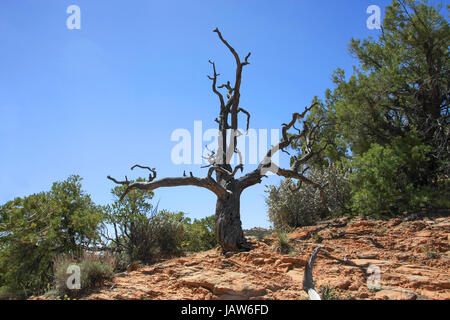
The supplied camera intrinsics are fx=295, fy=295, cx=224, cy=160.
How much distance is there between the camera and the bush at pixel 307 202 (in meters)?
11.0

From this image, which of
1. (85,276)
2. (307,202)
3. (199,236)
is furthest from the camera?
(307,202)

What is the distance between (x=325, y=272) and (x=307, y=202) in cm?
618

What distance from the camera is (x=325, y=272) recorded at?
17.2ft

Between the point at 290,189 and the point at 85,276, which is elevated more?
the point at 290,189

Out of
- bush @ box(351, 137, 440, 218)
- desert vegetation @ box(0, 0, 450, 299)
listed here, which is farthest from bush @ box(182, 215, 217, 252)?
bush @ box(351, 137, 440, 218)

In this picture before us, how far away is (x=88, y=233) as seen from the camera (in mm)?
7578

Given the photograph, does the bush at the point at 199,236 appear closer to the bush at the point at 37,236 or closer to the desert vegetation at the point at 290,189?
the desert vegetation at the point at 290,189

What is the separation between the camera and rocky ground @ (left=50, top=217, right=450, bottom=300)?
433 centimetres

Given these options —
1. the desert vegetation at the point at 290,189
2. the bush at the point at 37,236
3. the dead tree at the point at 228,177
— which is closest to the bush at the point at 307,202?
the desert vegetation at the point at 290,189

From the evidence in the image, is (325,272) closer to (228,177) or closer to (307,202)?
(228,177)

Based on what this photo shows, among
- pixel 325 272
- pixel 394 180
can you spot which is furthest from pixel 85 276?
pixel 394 180

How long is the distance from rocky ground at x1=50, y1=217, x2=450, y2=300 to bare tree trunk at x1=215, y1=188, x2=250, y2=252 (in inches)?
15.4

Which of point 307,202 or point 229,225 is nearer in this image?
point 229,225
